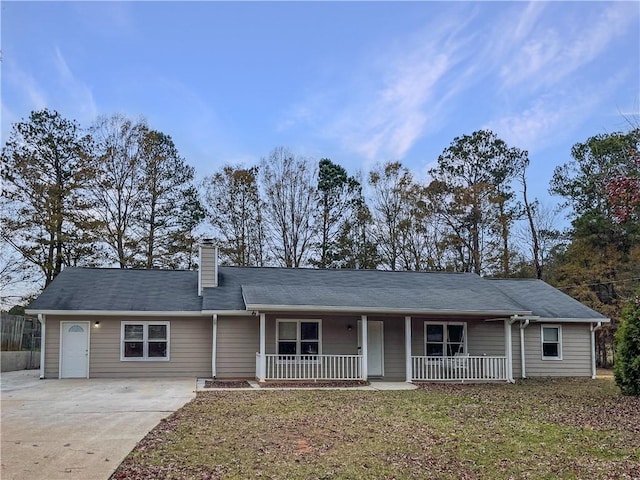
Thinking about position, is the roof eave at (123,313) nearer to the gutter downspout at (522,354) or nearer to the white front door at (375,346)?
the white front door at (375,346)

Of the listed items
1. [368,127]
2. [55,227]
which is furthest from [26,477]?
[55,227]

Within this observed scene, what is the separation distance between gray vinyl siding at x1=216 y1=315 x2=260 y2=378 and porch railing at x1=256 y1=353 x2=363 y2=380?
2.32ft

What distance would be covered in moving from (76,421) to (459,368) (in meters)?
Result: 10.9

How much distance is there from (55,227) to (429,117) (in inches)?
646

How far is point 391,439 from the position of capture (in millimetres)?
A: 7926

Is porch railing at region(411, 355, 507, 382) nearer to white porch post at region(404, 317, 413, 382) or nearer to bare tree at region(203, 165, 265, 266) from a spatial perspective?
white porch post at region(404, 317, 413, 382)

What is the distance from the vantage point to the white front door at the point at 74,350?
652 inches

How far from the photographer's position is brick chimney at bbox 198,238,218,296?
716 inches

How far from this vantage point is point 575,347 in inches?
744

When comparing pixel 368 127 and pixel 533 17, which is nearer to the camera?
pixel 533 17

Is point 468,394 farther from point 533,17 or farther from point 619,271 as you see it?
point 619,271

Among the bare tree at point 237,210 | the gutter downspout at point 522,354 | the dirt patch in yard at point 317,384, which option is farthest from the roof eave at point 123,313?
the bare tree at point 237,210

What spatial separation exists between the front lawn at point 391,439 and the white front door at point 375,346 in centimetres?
468

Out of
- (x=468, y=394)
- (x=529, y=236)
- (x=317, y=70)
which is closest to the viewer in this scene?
(x=468, y=394)
